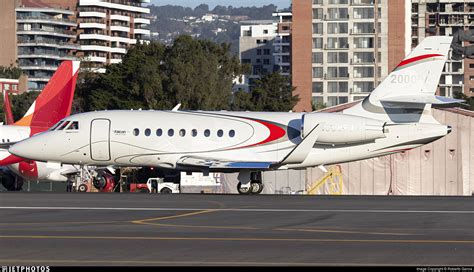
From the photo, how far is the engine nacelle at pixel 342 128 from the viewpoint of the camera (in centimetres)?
4559

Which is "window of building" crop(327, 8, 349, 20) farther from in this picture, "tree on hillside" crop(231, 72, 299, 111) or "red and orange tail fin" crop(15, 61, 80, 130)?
"red and orange tail fin" crop(15, 61, 80, 130)

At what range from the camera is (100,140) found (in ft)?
151

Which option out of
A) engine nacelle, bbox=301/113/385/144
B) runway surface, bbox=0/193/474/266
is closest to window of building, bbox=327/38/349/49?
engine nacelle, bbox=301/113/385/144

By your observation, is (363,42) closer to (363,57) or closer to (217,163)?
(363,57)

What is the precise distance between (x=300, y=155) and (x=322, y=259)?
77.0ft

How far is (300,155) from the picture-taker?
151 ft

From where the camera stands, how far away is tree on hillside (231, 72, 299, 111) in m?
133

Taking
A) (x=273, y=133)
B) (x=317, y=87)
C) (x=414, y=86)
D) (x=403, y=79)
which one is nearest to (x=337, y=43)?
(x=317, y=87)

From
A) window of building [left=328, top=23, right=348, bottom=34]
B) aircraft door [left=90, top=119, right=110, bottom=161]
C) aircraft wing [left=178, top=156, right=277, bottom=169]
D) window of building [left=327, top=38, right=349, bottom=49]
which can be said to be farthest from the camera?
window of building [left=327, top=38, right=349, bottom=49]

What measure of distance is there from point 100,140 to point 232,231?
19.0m

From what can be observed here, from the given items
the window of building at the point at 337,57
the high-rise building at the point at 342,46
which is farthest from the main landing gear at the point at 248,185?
the window of building at the point at 337,57

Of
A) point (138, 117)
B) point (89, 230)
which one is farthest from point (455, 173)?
point (89, 230)

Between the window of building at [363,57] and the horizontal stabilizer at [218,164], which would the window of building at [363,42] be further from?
the horizontal stabilizer at [218,164]

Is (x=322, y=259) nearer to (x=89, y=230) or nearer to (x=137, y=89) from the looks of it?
(x=89, y=230)
